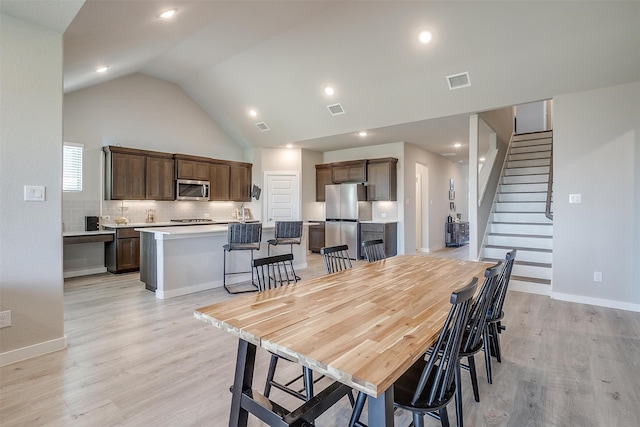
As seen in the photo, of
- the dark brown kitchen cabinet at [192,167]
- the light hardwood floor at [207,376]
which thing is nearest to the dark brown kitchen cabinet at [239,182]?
the dark brown kitchen cabinet at [192,167]

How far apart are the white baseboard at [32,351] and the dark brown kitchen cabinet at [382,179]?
5983 mm

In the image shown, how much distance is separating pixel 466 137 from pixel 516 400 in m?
5.68

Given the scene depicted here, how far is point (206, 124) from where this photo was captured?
764 centimetres

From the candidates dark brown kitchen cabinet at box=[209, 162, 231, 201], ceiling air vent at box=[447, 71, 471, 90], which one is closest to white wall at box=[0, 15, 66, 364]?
ceiling air vent at box=[447, 71, 471, 90]

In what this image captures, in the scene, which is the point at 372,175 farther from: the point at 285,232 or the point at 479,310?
the point at 479,310

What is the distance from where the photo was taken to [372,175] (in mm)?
7406

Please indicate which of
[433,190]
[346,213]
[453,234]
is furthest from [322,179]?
[453,234]

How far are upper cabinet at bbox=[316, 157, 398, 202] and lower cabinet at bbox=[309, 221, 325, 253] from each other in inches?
48.8

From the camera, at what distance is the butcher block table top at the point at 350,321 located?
1.05 meters

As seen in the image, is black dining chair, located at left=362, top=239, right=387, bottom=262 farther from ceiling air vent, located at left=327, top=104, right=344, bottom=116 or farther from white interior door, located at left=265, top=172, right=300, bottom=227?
white interior door, located at left=265, top=172, right=300, bottom=227

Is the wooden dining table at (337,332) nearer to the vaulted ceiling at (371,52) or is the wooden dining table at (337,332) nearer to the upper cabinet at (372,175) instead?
Answer: the vaulted ceiling at (371,52)

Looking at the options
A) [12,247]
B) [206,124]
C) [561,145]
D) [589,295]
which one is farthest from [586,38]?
[206,124]

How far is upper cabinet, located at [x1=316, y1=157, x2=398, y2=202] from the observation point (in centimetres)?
715

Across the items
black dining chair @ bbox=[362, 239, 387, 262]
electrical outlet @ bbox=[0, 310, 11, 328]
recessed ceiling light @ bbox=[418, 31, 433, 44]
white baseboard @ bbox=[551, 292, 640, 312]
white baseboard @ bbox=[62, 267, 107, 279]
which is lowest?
white baseboard @ bbox=[551, 292, 640, 312]
